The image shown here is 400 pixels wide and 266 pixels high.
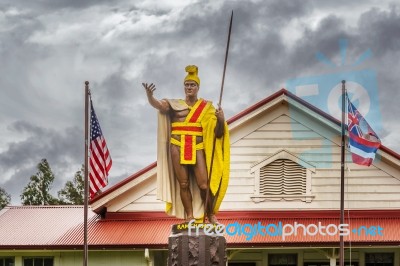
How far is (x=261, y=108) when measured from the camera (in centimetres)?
2880

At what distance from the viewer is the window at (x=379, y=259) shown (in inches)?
1118

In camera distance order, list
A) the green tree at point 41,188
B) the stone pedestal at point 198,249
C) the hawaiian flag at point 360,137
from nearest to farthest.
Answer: the stone pedestal at point 198,249
the hawaiian flag at point 360,137
the green tree at point 41,188

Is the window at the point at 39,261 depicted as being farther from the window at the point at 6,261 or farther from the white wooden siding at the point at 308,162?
the white wooden siding at the point at 308,162

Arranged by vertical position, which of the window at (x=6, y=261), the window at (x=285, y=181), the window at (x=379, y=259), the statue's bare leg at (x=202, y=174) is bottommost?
the window at (x=6, y=261)

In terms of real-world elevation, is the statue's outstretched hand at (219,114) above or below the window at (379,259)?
above

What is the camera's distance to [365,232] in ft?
88.9

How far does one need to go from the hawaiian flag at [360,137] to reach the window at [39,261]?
10812 mm

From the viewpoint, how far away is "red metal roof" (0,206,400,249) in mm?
26688

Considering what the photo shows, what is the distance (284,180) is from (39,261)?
326 inches

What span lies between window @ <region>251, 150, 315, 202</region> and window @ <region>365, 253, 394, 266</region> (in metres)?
2.70

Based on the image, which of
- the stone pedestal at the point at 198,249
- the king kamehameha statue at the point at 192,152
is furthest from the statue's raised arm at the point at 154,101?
the stone pedestal at the point at 198,249

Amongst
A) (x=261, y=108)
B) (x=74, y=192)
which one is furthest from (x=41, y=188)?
(x=261, y=108)

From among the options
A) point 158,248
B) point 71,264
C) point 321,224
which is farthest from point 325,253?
point 71,264

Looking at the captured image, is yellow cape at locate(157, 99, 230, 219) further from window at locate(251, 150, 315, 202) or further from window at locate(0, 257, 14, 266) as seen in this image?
window at locate(0, 257, 14, 266)
